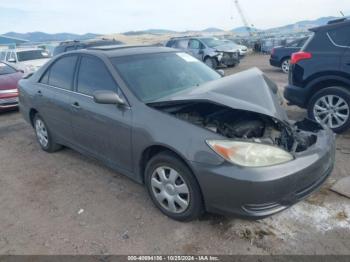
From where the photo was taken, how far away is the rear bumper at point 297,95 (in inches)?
212

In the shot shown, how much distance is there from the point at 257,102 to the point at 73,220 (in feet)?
7.24

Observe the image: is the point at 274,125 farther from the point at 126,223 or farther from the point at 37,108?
the point at 37,108

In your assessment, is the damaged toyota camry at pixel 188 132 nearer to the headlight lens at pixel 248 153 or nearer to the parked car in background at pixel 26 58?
the headlight lens at pixel 248 153

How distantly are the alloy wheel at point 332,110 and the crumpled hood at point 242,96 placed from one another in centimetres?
225

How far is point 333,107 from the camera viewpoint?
16.9 ft

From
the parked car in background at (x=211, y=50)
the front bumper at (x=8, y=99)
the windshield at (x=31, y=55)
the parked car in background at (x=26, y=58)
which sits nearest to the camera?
the front bumper at (x=8, y=99)

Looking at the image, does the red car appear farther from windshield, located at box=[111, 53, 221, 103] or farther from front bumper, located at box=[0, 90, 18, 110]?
windshield, located at box=[111, 53, 221, 103]

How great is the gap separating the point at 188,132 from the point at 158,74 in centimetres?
121

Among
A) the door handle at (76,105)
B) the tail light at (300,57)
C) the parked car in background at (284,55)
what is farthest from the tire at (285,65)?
the door handle at (76,105)

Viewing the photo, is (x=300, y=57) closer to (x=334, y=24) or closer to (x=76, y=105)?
(x=334, y=24)

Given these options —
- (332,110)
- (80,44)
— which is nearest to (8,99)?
(80,44)

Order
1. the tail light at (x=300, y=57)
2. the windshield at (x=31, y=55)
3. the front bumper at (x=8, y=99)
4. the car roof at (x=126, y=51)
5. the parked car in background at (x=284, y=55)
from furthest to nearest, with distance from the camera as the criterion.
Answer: the windshield at (x=31, y=55)
the parked car in background at (x=284, y=55)
the front bumper at (x=8, y=99)
the tail light at (x=300, y=57)
the car roof at (x=126, y=51)

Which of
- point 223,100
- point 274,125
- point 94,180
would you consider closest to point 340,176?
point 274,125

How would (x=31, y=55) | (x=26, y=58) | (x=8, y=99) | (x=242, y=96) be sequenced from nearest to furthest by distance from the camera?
(x=242, y=96), (x=8, y=99), (x=26, y=58), (x=31, y=55)
